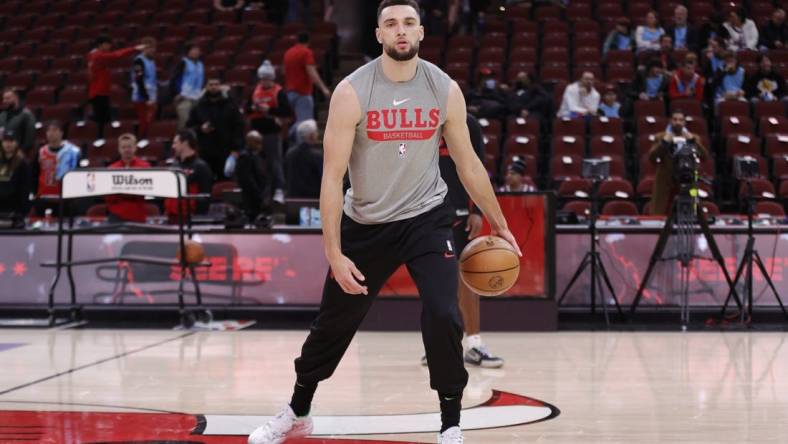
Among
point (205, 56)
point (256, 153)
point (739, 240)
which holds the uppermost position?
point (205, 56)

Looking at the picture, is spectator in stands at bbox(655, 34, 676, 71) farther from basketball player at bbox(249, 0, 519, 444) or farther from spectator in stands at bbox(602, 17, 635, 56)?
basketball player at bbox(249, 0, 519, 444)

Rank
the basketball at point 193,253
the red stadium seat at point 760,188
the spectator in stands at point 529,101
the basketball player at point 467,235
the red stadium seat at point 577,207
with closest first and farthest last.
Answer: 1. the basketball player at point 467,235
2. the basketball at point 193,253
3. the red stadium seat at point 577,207
4. the red stadium seat at point 760,188
5. the spectator in stands at point 529,101

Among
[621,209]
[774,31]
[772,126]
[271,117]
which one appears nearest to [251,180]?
[271,117]

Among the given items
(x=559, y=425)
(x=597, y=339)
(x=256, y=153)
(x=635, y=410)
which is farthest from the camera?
(x=256, y=153)

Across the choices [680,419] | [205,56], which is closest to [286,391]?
[680,419]

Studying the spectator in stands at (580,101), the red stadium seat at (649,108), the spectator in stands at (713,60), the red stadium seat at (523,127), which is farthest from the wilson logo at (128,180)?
the spectator in stands at (713,60)

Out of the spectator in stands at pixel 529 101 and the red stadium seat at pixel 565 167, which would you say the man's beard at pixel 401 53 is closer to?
the red stadium seat at pixel 565 167

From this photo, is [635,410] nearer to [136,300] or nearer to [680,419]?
[680,419]

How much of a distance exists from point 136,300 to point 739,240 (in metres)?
5.69

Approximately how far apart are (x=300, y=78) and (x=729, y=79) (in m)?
6.28

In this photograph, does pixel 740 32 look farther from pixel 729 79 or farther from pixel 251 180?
pixel 251 180

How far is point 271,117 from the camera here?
46.1ft

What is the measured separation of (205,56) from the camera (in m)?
18.0

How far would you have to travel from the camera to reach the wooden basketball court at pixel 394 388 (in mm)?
5039
